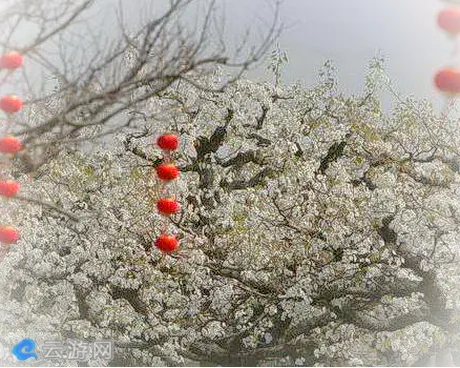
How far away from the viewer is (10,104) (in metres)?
3.25

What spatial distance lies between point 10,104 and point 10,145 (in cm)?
26

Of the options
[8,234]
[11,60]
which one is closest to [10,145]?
[11,60]

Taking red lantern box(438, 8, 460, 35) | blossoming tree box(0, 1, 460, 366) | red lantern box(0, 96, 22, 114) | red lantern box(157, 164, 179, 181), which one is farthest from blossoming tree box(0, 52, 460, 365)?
red lantern box(438, 8, 460, 35)

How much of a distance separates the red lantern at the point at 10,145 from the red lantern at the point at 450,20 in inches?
81.8

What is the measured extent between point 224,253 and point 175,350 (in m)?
1.41

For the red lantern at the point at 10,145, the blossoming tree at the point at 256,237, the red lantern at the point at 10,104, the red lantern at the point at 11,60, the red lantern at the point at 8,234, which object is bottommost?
the red lantern at the point at 8,234

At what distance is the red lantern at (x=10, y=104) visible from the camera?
3244mm

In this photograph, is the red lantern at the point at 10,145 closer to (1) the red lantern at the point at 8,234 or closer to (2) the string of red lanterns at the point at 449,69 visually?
(1) the red lantern at the point at 8,234

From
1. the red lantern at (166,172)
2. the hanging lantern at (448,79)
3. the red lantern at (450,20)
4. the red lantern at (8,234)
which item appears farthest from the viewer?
the red lantern at (166,172)

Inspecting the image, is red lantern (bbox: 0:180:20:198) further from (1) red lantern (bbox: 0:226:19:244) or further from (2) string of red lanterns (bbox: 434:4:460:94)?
(2) string of red lanterns (bbox: 434:4:460:94)

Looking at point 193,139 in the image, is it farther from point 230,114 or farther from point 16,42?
point 16,42

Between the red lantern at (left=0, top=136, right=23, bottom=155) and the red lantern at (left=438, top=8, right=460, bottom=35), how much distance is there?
81.8 inches

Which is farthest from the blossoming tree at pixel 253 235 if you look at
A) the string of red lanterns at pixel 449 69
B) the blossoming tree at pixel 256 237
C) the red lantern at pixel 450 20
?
the red lantern at pixel 450 20

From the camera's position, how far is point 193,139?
25.5 feet
